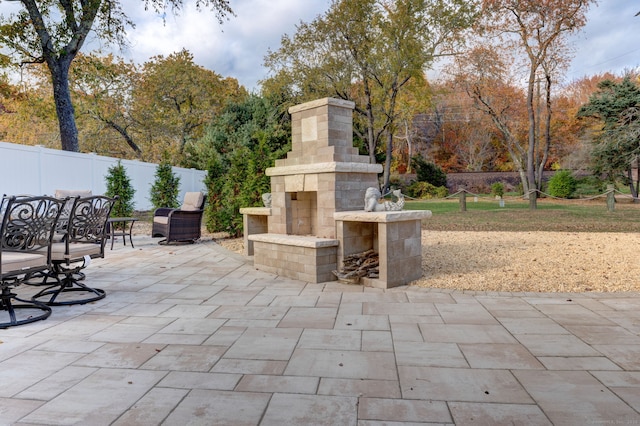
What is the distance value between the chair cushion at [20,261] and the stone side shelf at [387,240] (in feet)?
9.93

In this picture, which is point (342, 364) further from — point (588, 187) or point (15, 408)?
point (588, 187)

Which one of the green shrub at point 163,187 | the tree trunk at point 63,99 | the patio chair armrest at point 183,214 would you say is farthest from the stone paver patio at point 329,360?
the tree trunk at point 63,99

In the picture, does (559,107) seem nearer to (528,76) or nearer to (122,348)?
(528,76)

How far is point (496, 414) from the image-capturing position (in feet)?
6.17

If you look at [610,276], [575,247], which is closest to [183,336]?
[610,276]

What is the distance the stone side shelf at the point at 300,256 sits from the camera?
481cm

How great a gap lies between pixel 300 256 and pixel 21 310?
9.52 ft

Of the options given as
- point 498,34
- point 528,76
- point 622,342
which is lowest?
point 622,342

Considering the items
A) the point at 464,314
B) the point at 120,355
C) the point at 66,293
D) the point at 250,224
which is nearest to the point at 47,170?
the point at 250,224

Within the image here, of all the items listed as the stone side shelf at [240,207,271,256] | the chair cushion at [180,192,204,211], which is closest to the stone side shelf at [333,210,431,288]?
the stone side shelf at [240,207,271,256]

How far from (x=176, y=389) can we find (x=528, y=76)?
21.0 metres

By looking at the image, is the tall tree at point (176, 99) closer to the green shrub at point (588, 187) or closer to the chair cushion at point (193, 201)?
the chair cushion at point (193, 201)

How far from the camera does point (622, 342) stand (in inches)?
110

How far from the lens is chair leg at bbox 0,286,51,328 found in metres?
3.32
